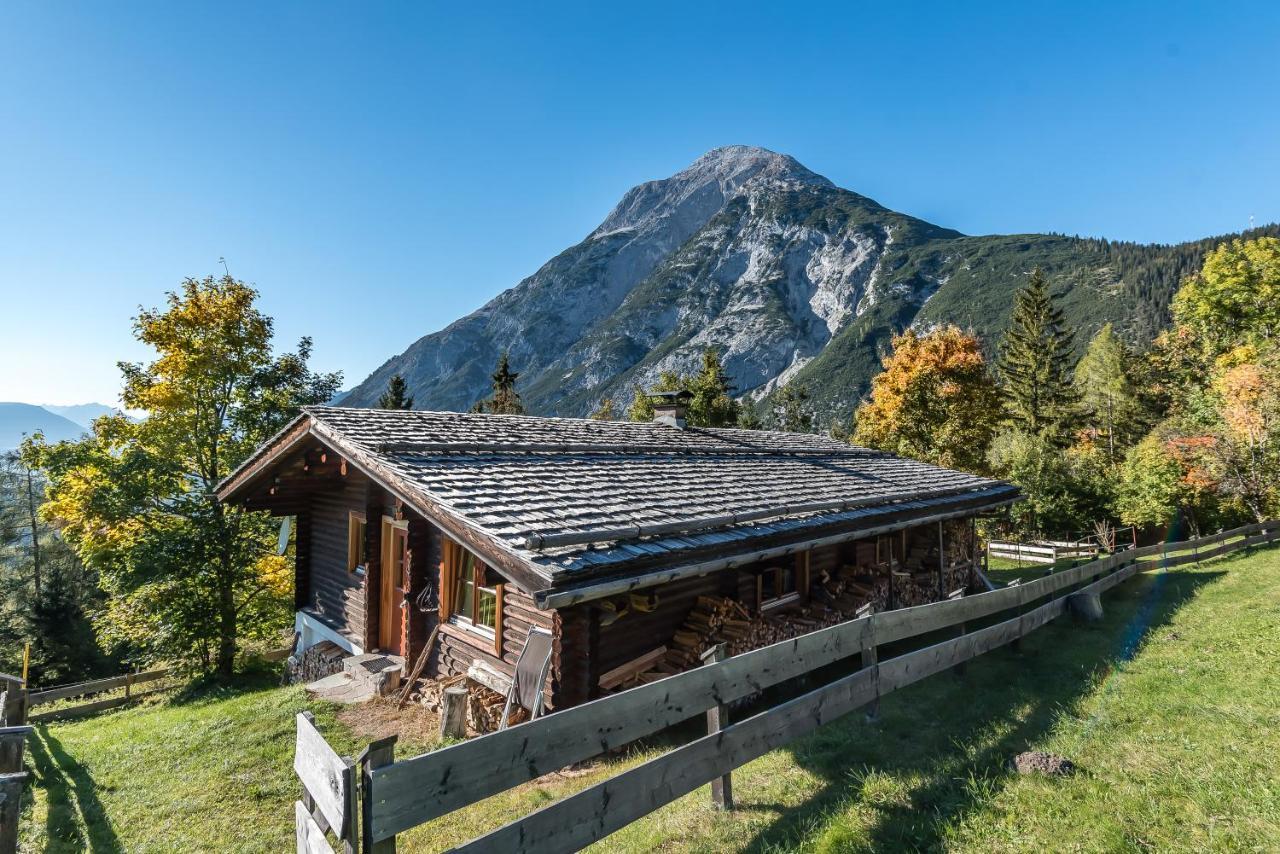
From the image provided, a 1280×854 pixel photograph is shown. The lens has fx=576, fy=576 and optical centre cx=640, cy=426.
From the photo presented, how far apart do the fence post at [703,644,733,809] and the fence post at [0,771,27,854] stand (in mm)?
5184

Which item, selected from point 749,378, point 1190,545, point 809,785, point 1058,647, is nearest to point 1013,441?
point 1190,545

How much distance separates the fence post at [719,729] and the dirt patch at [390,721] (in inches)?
169

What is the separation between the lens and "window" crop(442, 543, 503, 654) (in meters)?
8.31

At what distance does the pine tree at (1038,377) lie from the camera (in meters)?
38.6

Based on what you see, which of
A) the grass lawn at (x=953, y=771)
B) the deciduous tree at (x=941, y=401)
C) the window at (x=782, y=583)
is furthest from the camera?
the deciduous tree at (x=941, y=401)

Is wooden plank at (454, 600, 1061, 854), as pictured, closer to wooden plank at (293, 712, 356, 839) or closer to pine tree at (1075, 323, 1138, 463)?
wooden plank at (293, 712, 356, 839)


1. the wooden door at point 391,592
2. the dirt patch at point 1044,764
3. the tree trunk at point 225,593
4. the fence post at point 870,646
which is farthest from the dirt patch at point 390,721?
the tree trunk at point 225,593

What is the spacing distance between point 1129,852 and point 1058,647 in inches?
233

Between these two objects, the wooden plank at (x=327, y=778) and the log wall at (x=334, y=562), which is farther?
the log wall at (x=334, y=562)

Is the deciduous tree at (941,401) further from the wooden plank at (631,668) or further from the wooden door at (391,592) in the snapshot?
the wooden door at (391,592)

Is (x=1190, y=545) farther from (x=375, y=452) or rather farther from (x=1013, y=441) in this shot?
(x=375, y=452)

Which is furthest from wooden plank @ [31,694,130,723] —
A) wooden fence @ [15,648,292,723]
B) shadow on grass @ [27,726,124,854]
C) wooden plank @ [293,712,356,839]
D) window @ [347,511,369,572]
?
wooden plank @ [293,712,356,839]

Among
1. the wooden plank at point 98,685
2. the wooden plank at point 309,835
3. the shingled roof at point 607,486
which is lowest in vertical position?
the wooden plank at point 98,685

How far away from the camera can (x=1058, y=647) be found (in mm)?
8156
